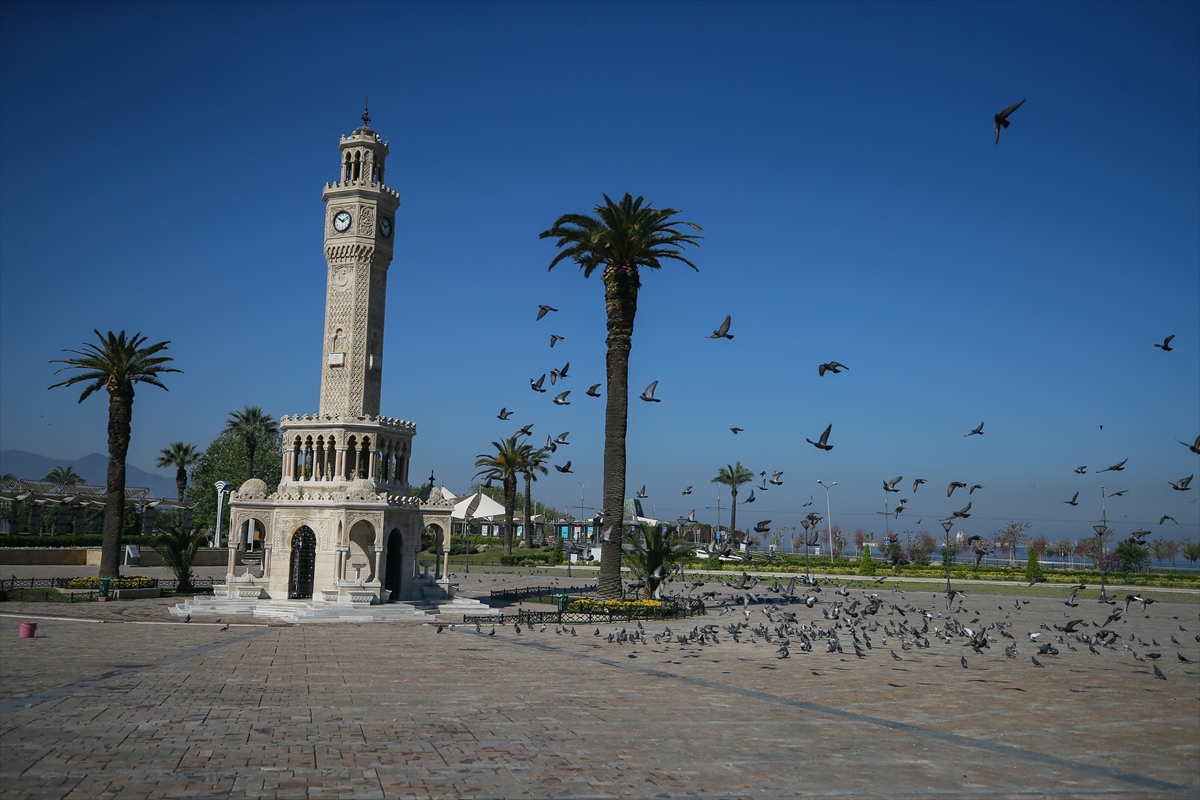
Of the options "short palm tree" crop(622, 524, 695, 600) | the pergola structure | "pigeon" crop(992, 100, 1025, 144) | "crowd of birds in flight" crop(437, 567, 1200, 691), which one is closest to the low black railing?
"short palm tree" crop(622, 524, 695, 600)

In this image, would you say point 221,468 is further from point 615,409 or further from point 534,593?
point 615,409

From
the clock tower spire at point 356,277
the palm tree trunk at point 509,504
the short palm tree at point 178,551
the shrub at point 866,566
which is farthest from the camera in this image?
the palm tree trunk at point 509,504

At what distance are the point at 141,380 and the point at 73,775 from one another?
33.6m

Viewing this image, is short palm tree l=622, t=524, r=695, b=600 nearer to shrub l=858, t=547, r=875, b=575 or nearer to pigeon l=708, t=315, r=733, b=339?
pigeon l=708, t=315, r=733, b=339

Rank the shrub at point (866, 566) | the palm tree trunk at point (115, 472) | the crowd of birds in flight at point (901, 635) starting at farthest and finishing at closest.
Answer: the shrub at point (866, 566) < the palm tree trunk at point (115, 472) < the crowd of birds in flight at point (901, 635)

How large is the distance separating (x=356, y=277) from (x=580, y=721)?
27204 mm

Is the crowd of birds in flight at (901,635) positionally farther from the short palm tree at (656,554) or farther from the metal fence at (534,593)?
the metal fence at (534,593)

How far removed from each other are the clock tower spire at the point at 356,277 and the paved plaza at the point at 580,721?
46.0 ft

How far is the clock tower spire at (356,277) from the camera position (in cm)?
3662

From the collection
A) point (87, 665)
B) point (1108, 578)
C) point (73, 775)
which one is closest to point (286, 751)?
point (73, 775)

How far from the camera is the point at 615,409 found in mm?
34125

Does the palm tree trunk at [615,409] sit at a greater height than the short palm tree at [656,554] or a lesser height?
greater

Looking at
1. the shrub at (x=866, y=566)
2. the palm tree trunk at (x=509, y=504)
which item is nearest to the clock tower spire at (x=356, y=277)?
the palm tree trunk at (x=509, y=504)

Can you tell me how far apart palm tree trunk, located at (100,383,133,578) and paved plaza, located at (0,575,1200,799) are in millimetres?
16298
